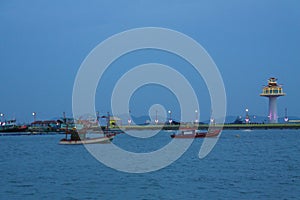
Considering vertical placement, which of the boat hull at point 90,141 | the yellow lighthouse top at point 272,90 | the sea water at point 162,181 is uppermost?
the yellow lighthouse top at point 272,90

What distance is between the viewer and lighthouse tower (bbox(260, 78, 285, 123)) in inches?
5975

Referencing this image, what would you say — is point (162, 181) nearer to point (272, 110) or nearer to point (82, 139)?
point (82, 139)

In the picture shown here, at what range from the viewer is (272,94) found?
15312cm

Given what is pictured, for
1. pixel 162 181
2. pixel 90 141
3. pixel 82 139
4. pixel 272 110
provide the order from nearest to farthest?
pixel 162 181 < pixel 82 139 < pixel 90 141 < pixel 272 110

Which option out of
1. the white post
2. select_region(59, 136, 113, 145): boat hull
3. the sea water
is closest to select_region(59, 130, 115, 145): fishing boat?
select_region(59, 136, 113, 145): boat hull

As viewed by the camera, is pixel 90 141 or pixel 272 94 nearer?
pixel 90 141

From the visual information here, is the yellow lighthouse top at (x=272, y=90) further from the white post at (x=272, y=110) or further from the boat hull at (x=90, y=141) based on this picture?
the boat hull at (x=90, y=141)

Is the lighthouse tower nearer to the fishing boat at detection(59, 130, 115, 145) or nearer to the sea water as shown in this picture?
the fishing boat at detection(59, 130, 115, 145)

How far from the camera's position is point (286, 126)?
151500 mm

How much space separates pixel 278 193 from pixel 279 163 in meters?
16.2

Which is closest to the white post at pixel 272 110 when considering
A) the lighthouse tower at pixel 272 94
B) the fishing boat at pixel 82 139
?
the lighthouse tower at pixel 272 94

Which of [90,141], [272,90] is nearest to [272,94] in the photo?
[272,90]

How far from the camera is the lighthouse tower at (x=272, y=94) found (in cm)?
15176

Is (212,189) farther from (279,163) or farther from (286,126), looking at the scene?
(286,126)
